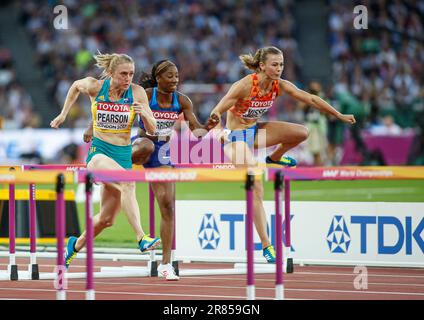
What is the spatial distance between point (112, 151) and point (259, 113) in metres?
1.93

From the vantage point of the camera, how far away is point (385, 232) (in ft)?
39.5

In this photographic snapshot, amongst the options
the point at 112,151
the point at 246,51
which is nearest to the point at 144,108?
the point at 112,151

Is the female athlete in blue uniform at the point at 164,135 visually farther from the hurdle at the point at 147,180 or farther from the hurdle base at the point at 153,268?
the hurdle at the point at 147,180

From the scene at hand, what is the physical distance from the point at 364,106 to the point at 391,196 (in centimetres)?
700

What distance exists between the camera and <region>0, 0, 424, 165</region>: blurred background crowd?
27.4 meters

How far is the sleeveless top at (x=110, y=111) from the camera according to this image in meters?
10.1

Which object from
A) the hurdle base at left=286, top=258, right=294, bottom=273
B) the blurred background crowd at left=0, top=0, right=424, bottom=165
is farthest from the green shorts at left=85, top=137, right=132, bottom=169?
the blurred background crowd at left=0, top=0, right=424, bottom=165

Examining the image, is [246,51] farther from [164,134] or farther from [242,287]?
[242,287]

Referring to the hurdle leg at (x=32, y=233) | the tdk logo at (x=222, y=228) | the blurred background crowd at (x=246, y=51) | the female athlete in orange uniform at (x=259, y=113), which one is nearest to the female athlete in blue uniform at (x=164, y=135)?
the female athlete in orange uniform at (x=259, y=113)

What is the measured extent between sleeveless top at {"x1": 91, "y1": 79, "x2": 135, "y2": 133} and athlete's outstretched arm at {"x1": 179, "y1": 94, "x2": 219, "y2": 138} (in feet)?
2.34

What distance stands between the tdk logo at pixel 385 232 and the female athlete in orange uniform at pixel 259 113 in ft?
4.65

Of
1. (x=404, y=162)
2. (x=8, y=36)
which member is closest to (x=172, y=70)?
(x=404, y=162)

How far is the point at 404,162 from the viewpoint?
26.7 meters
